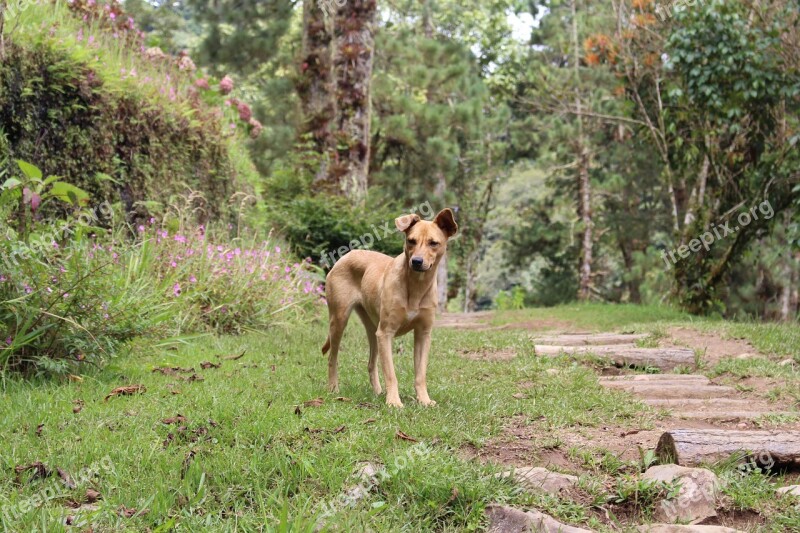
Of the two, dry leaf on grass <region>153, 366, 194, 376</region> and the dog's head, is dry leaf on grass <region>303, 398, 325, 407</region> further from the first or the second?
dry leaf on grass <region>153, 366, 194, 376</region>

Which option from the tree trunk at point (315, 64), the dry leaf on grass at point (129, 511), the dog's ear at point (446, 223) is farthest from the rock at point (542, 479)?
the tree trunk at point (315, 64)

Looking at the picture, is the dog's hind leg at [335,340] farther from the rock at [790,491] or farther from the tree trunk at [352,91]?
the tree trunk at [352,91]

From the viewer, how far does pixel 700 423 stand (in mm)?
4828

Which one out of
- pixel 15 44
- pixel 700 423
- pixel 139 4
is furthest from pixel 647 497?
pixel 139 4

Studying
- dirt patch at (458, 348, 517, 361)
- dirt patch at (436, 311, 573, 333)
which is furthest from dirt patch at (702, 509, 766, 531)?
dirt patch at (436, 311, 573, 333)

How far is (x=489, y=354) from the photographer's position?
7641 mm

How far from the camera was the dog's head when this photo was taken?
4570mm

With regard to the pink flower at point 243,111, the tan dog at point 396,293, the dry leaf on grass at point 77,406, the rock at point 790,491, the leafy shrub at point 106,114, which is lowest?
the dry leaf on grass at point 77,406

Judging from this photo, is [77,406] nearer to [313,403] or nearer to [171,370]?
[171,370]

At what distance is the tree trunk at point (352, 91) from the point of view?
42.9 feet

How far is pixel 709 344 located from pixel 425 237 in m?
5.14

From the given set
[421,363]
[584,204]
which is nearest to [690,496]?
[421,363]

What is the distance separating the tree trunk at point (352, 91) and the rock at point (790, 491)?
1071cm

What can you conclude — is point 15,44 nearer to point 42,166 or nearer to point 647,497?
point 42,166
